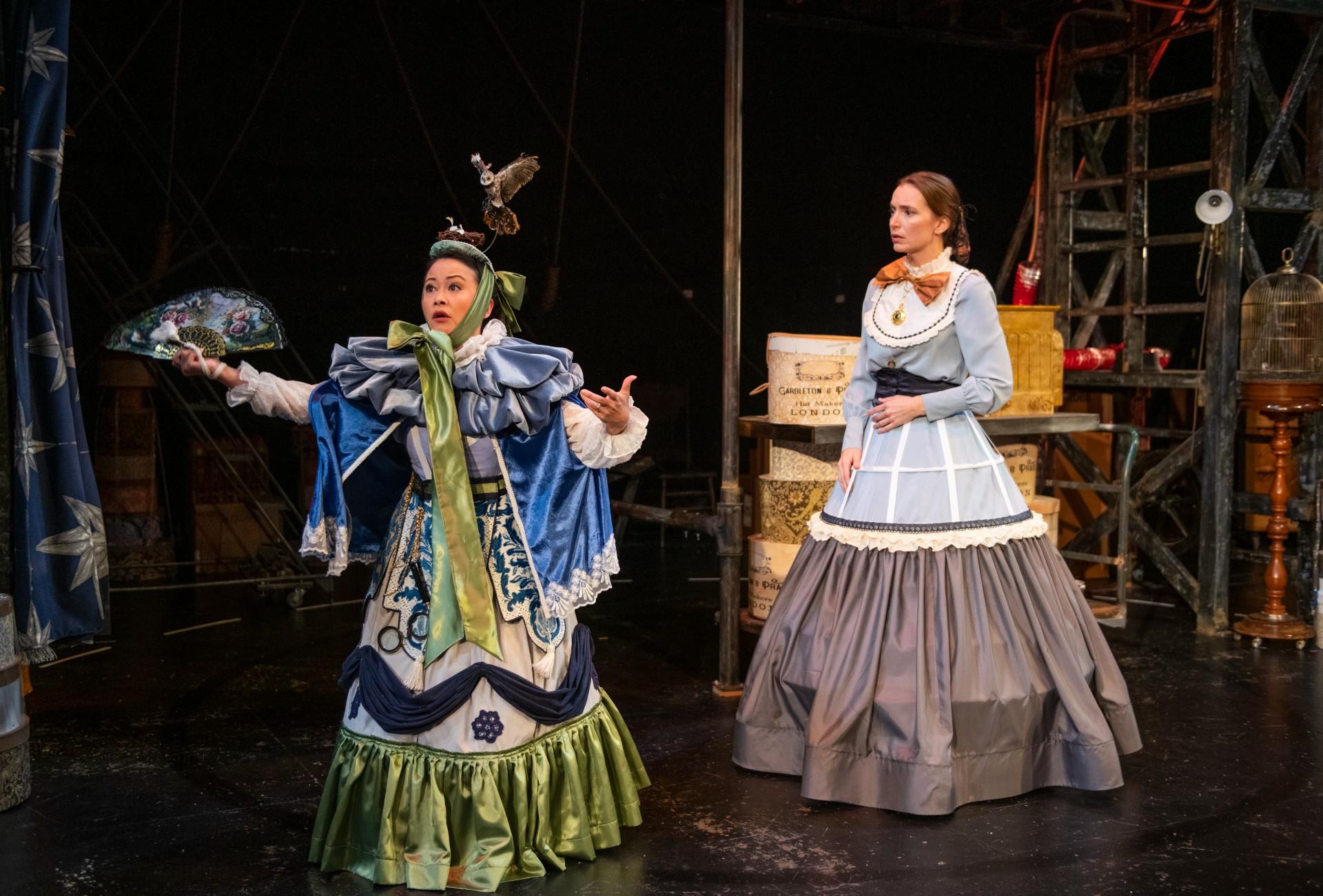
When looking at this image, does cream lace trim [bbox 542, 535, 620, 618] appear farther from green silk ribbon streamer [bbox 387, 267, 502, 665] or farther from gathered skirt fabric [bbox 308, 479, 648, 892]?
green silk ribbon streamer [bbox 387, 267, 502, 665]

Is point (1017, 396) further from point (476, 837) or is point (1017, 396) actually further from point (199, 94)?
point (199, 94)

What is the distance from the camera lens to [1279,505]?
16.8ft

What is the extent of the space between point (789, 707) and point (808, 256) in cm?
395

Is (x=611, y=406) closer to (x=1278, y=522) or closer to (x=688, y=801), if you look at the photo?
(x=688, y=801)

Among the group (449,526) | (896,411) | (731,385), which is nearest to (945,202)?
(896,411)

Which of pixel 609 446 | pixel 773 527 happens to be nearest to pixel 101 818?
pixel 609 446

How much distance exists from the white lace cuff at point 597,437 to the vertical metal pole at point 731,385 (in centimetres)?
132

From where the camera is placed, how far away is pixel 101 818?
10.8 feet

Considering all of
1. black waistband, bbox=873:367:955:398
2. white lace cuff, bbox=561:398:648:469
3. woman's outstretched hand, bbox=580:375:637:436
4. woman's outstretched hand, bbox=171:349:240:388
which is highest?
woman's outstretched hand, bbox=171:349:240:388

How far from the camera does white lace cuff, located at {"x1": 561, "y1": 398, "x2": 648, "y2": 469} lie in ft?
9.70

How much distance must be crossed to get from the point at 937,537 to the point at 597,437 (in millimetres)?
1034

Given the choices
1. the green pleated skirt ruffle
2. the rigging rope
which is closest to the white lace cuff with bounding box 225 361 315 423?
the green pleated skirt ruffle

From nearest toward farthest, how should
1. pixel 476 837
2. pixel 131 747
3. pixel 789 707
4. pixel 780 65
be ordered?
pixel 476 837 < pixel 789 707 < pixel 131 747 < pixel 780 65

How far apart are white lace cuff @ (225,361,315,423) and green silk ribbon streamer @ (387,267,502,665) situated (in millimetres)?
241
